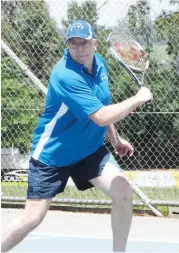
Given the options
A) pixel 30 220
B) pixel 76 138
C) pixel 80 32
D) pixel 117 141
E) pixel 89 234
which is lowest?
pixel 89 234

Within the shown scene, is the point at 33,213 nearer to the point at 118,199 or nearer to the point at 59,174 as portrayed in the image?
the point at 59,174

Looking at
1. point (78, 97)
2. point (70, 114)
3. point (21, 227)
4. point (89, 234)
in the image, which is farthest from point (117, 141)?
point (89, 234)

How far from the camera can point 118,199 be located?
4531mm

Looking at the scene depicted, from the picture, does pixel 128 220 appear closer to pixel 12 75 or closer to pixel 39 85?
pixel 39 85

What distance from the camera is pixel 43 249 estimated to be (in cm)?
579

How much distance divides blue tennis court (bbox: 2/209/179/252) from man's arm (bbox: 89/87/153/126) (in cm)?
182

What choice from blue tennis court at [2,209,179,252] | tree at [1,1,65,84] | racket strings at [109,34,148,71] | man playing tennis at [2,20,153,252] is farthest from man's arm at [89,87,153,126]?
tree at [1,1,65,84]

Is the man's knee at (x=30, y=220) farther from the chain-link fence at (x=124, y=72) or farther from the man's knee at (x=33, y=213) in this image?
the chain-link fence at (x=124, y=72)

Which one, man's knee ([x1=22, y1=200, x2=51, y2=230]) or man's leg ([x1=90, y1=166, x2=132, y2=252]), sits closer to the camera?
man's knee ([x1=22, y1=200, x2=51, y2=230])

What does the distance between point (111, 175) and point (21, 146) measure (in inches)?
215

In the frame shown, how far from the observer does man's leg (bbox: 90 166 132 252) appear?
179 inches

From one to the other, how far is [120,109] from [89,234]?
2.74m

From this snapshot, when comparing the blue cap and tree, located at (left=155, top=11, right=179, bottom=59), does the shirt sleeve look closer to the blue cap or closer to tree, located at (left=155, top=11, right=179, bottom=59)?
the blue cap

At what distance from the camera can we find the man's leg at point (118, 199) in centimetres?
454
